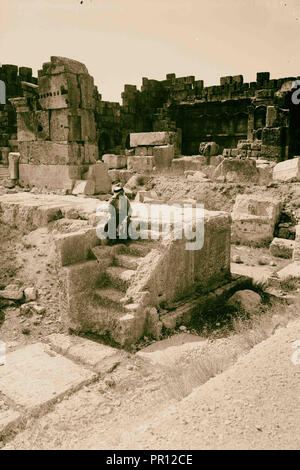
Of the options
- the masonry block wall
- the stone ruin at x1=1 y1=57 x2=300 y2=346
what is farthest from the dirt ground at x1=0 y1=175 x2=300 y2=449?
the masonry block wall

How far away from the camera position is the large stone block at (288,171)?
935 centimetres

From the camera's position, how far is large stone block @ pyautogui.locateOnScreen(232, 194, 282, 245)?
8125 mm

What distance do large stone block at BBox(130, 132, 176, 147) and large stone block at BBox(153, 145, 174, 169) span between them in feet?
1.10

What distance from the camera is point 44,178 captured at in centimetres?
988

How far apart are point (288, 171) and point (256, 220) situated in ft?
7.47

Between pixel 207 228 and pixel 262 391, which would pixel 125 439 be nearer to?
pixel 262 391

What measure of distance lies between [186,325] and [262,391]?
245 cm

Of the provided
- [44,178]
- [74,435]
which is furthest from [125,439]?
[44,178]

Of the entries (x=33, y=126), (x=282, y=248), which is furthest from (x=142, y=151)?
(x=282, y=248)

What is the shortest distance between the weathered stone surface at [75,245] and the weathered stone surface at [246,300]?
6.75 feet

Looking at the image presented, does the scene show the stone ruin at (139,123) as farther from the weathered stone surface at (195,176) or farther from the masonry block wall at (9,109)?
the weathered stone surface at (195,176)

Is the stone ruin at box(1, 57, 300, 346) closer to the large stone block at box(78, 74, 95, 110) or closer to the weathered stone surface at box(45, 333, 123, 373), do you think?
the large stone block at box(78, 74, 95, 110)

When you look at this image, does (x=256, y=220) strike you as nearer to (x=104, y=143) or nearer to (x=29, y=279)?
(x=29, y=279)

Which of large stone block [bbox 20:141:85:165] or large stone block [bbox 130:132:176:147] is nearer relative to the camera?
large stone block [bbox 20:141:85:165]
